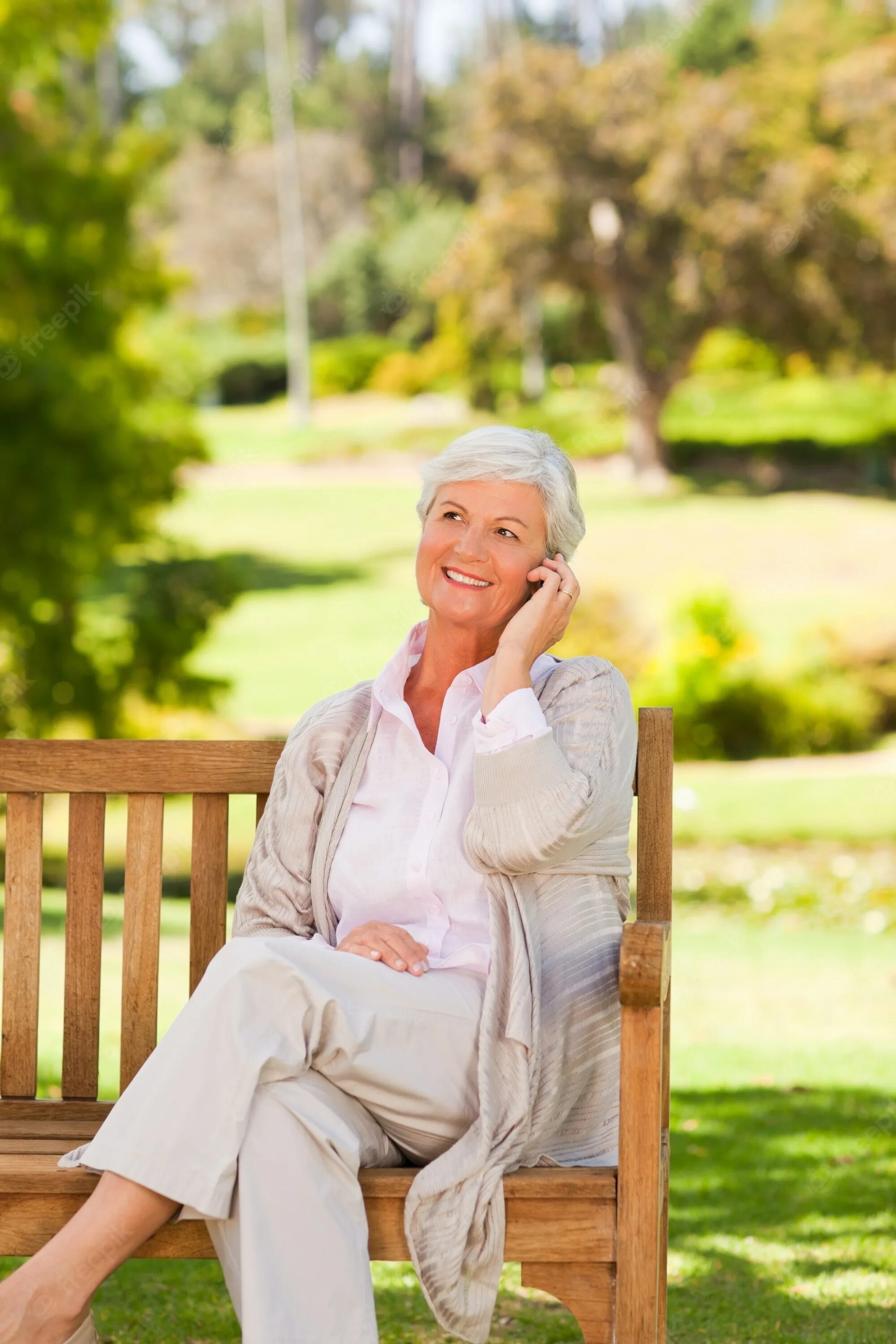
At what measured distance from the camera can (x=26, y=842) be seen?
291cm

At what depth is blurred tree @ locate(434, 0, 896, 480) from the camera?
2259 centimetres

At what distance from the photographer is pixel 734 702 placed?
14.0 meters

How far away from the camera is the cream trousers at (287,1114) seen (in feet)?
7.08

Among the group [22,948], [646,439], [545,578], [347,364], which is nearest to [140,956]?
[22,948]

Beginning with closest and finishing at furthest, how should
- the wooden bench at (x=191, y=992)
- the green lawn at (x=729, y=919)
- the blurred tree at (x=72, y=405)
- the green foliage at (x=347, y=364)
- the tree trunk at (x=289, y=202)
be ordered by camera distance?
the wooden bench at (x=191, y=992) → the green lawn at (x=729, y=919) → the blurred tree at (x=72, y=405) → the green foliage at (x=347, y=364) → the tree trunk at (x=289, y=202)

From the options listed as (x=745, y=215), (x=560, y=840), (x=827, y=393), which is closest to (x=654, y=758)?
(x=560, y=840)

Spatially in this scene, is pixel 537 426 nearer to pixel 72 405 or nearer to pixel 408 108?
pixel 72 405

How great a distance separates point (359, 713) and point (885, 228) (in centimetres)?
2128

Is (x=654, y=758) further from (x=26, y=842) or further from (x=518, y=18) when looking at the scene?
(x=518, y=18)

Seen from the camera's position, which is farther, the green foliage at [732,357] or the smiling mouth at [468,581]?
the green foliage at [732,357]

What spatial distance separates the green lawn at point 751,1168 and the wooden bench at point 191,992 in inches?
28.5

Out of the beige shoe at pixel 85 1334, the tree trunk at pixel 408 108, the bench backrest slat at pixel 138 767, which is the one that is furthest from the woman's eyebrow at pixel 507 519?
the tree trunk at pixel 408 108

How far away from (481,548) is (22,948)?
1120 millimetres

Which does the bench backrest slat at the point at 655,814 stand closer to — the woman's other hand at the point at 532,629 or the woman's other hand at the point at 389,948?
the woman's other hand at the point at 532,629
